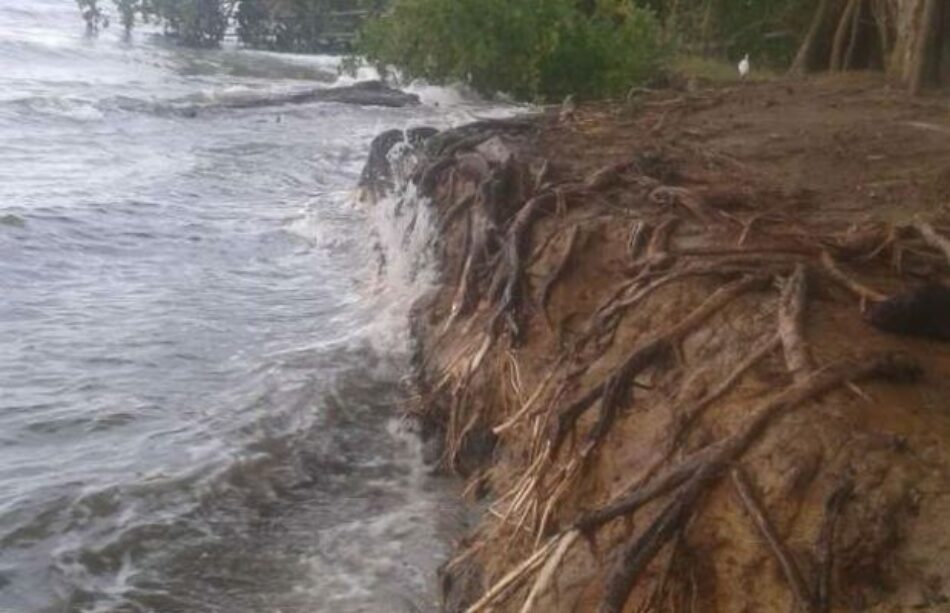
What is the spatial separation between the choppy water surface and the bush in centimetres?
320

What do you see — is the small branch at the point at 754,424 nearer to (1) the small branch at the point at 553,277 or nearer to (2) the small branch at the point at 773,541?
(2) the small branch at the point at 773,541

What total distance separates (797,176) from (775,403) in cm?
418

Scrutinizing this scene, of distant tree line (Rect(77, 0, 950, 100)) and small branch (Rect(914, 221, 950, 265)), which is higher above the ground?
distant tree line (Rect(77, 0, 950, 100))

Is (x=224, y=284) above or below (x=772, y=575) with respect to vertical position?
below

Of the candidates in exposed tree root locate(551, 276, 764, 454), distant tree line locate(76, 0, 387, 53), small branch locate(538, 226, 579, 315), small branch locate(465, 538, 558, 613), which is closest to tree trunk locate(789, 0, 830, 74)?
small branch locate(538, 226, 579, 315)

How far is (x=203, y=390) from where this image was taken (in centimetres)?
764

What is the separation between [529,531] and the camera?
4930mm

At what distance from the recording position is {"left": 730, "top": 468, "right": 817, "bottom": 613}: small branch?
3.64 meters

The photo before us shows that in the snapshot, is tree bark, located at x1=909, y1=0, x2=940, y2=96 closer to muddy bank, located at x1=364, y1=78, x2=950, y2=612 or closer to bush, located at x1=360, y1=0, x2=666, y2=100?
muddy bank, located at x1=364, y1=78, x2=950, y2=612

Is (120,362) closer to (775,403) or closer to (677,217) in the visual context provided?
(677,217)

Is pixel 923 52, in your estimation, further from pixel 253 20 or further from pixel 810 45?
pixel 253 20

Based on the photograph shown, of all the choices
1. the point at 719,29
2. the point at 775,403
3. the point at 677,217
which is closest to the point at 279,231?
the point at 677,217

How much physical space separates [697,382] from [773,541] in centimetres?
104

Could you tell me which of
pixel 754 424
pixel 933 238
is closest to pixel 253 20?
pixel 933 238
